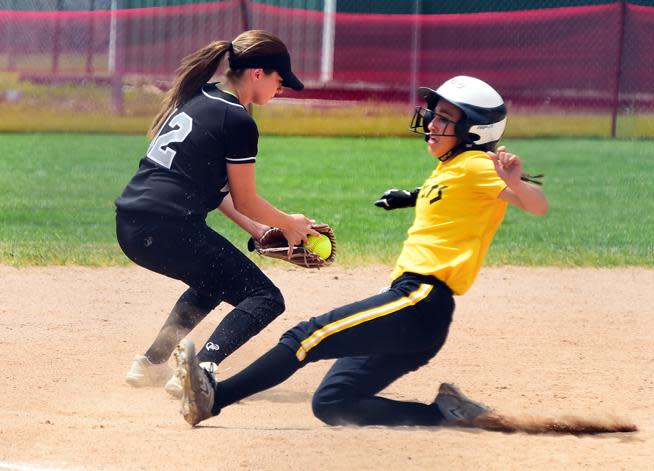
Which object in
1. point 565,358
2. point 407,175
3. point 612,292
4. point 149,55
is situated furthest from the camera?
point 149,55

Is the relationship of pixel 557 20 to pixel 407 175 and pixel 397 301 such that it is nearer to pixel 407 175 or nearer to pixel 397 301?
pixel 407 175

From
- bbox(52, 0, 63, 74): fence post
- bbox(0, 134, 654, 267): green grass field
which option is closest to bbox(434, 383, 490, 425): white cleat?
bbox(0, 134, 654, 267): green grass field

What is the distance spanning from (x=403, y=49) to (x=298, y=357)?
16.9m

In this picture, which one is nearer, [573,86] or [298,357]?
[298,357]

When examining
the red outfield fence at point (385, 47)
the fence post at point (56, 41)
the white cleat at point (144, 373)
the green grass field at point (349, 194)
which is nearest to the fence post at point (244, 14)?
the red outfield fence at point (385, 47)

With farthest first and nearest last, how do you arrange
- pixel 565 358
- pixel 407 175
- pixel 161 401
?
1. pixel 407 175
2. pixel 565 358
3. pixel 161 401

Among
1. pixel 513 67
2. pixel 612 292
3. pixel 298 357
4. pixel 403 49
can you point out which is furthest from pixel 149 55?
pixel 298 357

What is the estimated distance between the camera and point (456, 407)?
15.3 ft

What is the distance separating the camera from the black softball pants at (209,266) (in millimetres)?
4789

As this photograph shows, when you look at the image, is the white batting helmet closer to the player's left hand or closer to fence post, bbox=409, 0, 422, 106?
the player's left hand

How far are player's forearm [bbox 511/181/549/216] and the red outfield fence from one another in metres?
15.0

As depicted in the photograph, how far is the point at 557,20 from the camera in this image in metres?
20.8

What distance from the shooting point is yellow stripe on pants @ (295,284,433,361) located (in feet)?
14.3

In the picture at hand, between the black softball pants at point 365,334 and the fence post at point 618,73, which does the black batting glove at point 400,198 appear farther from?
the fence post at point 618,73
